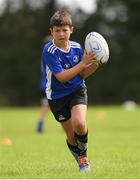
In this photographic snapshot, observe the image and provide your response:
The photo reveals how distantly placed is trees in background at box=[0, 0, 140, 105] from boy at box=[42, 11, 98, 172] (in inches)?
1057

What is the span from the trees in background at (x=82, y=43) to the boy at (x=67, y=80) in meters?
26.8

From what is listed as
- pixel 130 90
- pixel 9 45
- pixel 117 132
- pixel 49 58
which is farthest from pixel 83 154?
pixel 9 45

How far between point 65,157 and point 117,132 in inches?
208

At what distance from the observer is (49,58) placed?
7086 mm

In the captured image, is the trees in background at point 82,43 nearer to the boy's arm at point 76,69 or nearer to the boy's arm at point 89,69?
the boy's arm at point 89,69

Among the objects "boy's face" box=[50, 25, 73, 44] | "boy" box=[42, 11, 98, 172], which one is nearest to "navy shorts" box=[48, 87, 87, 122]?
"boy" box=[42, 11, 98, 172]

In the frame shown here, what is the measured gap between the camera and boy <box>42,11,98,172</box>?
6941 mm

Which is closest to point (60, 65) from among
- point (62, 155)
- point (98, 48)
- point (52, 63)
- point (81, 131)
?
point (52, 63)

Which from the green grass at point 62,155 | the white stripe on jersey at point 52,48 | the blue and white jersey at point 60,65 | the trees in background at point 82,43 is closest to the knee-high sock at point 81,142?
the green grass at point 62,155

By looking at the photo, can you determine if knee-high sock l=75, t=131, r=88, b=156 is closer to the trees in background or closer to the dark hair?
the dark hair

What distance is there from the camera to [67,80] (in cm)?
695

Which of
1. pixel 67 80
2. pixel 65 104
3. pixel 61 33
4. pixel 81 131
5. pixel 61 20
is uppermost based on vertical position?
pixel 61 20

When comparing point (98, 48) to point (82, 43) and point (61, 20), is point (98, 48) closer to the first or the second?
point (61, 20)

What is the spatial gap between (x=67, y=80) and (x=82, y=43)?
1078 inches
